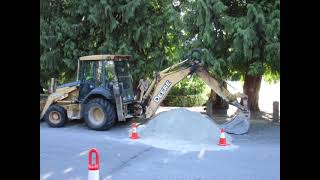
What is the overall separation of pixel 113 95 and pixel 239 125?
4.11 meters

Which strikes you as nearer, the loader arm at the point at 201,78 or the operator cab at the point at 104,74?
the loader arm at the point at 201,78

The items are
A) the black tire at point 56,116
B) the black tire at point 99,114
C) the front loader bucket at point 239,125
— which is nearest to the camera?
the front loader bucket at point 239,125

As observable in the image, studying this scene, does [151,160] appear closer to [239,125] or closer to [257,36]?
[239,125]

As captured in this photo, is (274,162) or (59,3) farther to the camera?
(59,3)

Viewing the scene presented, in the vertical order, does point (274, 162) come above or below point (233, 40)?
below

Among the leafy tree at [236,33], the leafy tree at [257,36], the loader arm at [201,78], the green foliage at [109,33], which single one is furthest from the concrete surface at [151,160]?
the green foliage at [109,33]

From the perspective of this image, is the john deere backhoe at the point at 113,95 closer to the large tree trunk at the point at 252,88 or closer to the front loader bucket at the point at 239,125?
the front loader bucket at the point at 239,125

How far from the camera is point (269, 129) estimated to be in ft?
47.6

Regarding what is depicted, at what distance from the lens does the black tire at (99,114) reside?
1391 cm

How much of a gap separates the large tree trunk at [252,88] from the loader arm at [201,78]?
14.2ft

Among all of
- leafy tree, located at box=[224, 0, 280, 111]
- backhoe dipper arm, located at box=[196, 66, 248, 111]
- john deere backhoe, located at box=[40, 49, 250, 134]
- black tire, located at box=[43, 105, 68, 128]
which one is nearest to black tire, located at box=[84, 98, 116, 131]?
john deere backhoe, located at box=[40, 49, 250, 134]
